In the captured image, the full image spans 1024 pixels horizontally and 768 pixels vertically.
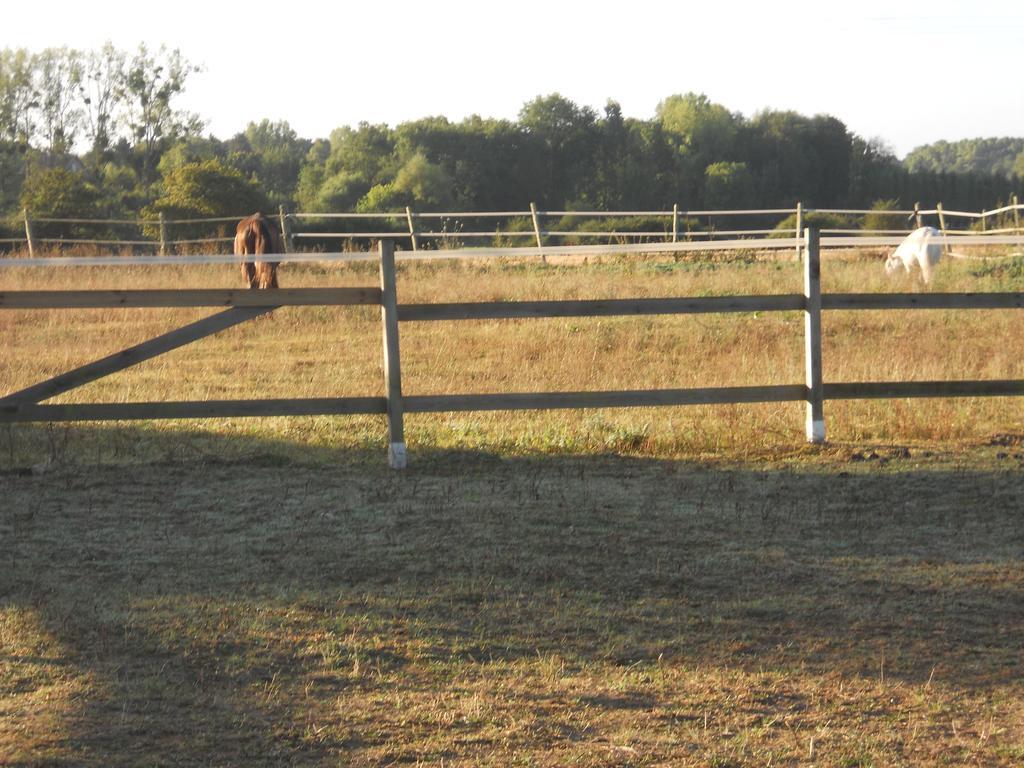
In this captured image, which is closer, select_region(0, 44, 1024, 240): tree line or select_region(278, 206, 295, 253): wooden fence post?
select_region(278, 206, 295, 253): wooden fence post

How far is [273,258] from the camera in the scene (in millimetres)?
9305

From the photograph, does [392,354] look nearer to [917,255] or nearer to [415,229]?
[917,255]

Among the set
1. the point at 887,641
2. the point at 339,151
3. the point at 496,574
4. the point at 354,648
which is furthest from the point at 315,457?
the point at 339,151

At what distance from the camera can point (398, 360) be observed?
23.4 ft

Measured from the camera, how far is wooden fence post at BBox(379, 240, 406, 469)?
7129mm

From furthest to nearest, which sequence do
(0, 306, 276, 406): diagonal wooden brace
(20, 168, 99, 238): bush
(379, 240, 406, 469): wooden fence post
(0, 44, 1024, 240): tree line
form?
(0, 44, 1024, 240): tree line → (20, 168, 99, 238): bush → (379, 240, 406, 469): wooden fence post → (0, 306, 276, 406): diagonal wooden brace

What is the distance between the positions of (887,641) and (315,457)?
430 cm

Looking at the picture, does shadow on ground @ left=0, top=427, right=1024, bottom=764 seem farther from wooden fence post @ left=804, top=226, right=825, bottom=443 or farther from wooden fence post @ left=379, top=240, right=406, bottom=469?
wooden fence post @ left=804, top=226, right=825, bottom=443

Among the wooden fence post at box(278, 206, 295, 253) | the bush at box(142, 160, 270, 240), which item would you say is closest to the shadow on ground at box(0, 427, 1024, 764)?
the wooden fence post at box(278, 206, 295, 253)

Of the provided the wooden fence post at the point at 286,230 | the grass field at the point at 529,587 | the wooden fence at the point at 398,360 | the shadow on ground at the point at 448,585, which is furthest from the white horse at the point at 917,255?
the wooden fence post at the point at 286,230

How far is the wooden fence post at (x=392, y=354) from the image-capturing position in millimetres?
7129

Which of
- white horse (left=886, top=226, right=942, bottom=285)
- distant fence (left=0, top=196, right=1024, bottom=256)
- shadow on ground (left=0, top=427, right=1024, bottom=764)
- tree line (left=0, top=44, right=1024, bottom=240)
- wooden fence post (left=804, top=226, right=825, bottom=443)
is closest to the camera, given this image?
shadow on ground (left=0, top=427, right=1024, bottom=764)

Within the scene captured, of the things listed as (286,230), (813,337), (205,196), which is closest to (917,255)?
(813,337)

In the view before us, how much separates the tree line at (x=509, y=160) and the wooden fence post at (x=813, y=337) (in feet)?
142
